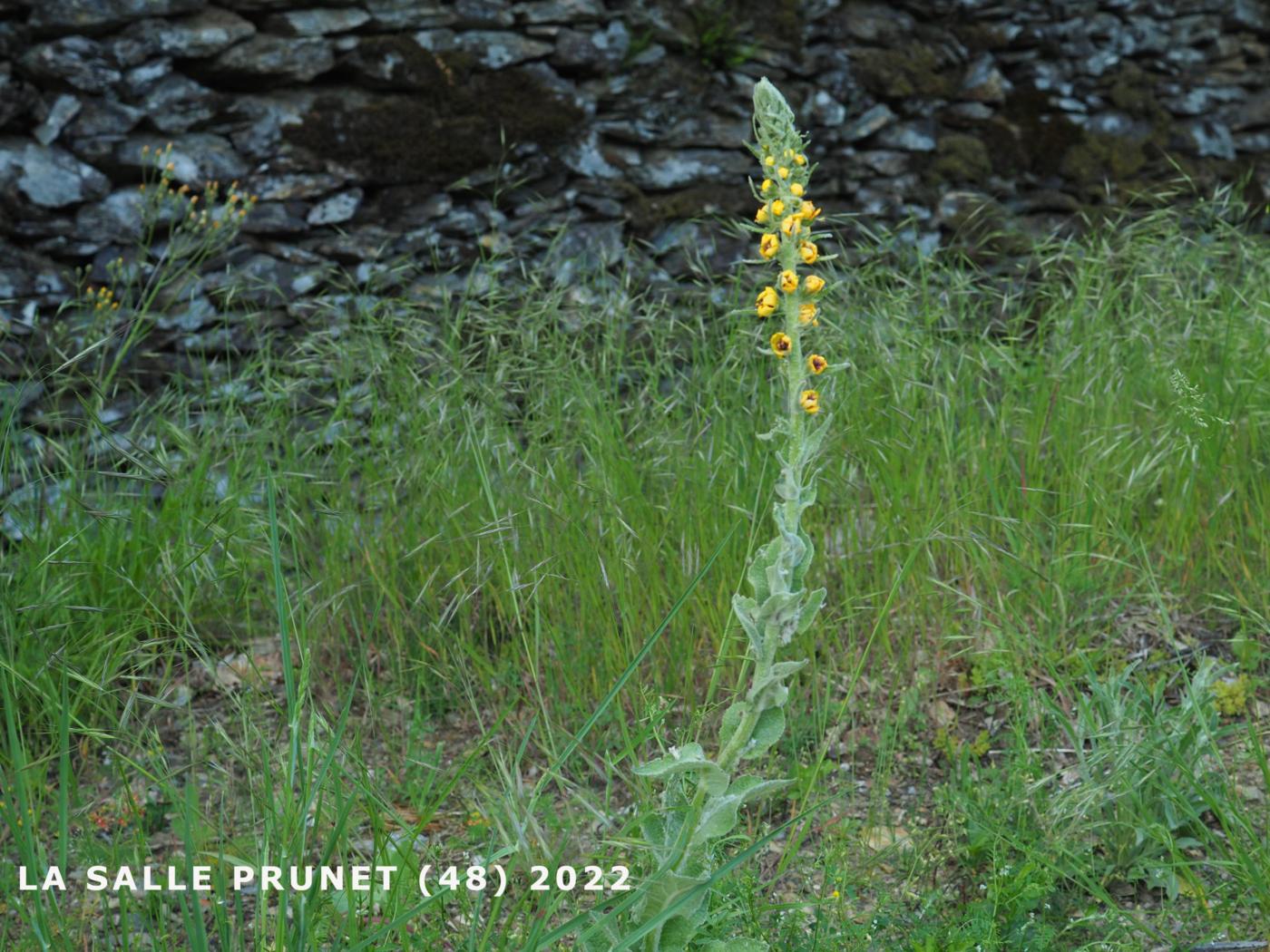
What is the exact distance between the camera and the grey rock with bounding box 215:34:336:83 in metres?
3.73

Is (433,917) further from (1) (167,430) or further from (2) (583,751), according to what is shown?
(1) (167,430)

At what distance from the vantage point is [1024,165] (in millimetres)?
5168

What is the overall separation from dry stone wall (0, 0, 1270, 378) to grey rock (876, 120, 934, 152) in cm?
2

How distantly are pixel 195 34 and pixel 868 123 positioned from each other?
2.62 m

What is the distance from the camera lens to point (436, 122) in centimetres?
402

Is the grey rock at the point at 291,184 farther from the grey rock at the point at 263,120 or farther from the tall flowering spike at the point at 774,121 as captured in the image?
the tall flowering spike at the point at 774,121

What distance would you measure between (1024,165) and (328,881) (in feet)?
15.3

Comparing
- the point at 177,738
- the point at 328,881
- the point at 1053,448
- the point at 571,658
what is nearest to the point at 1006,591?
the point at 1053,448

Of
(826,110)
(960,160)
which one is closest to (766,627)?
(826,110)

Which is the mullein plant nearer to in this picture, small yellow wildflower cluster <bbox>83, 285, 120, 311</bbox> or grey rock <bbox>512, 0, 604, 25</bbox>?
small yellow wildflower cluster <bbox>83, 285, 120, 311</bbox>

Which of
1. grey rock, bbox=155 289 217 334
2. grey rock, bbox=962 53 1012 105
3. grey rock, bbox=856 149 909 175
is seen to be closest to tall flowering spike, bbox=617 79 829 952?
grey rock, bbox=155 289 217 334

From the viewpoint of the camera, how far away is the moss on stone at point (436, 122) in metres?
3.88

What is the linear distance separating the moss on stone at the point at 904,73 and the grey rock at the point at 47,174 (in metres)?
3.00

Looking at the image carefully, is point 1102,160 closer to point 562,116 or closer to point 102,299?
point 562,116
